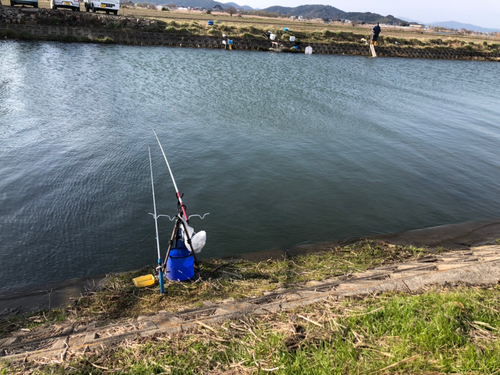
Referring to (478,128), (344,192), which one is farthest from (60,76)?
(478,128)

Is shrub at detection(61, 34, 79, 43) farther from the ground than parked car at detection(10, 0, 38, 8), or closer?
closer

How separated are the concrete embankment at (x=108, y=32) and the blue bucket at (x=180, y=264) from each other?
31.5 meters

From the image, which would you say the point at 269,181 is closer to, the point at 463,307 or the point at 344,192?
the point at 344,192

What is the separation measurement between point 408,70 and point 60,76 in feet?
99.5

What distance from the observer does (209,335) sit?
4.22m

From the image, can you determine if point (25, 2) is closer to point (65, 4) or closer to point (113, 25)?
point (65, 4)

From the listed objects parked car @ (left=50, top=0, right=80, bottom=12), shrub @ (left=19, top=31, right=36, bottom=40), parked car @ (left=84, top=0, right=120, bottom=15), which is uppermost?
parked car @ (left=84, top=0, right=120, bottom=15)

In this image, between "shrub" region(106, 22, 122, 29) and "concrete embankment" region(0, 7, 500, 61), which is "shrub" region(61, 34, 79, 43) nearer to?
"concrete embankment" region(0, 7, 500, 61)

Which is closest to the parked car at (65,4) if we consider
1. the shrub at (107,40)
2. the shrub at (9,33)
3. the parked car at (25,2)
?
the parked car at (25,2)

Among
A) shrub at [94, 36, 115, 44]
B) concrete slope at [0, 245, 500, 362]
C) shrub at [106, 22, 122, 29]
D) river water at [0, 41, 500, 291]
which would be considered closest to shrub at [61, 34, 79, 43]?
shrub at [94, 36, 115, 44]

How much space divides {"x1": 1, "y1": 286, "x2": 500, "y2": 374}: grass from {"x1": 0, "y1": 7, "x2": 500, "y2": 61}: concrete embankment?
33187 mm

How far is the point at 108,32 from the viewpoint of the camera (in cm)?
3281

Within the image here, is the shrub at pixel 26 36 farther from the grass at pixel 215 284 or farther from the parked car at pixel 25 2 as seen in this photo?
the grass at pixel 215 284

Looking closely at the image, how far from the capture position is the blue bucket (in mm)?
5727
